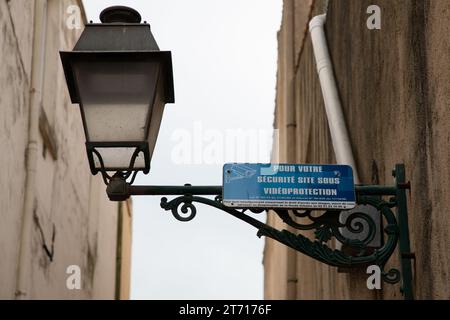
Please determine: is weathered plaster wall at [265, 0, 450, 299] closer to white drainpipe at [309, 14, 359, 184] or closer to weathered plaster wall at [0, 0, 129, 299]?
white drainpipe at [309, 14, 359, 184]

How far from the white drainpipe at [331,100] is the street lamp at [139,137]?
8.68 ft

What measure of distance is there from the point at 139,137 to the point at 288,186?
0.73 m

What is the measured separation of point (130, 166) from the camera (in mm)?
4742

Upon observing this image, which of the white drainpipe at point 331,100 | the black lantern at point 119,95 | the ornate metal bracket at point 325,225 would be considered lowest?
the ornate metal bracket at point 325,225

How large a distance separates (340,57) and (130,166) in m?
Result: 4.67

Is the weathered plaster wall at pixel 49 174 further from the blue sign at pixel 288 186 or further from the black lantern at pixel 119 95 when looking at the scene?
the blue sign at pixel 288 186

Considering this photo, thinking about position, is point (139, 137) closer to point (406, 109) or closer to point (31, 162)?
point (406, 109)

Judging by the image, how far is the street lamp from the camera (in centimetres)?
474

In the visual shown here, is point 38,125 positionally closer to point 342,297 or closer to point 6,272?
point 6,272

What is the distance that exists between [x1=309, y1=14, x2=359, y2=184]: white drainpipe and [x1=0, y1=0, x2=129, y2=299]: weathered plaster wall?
2714mm

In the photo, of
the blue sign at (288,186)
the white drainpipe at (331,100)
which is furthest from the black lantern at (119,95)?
the white drainpipe at (331,100)

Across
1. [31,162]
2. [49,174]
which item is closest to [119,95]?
[31,162]

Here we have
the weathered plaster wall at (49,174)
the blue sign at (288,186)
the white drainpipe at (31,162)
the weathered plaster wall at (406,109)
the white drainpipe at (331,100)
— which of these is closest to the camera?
the weathered plaster wall at (406,109)

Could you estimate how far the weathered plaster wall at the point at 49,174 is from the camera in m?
9.10
